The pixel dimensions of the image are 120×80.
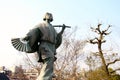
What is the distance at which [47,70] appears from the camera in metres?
7.73

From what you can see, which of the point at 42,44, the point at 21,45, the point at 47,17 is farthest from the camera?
the point at 47,17

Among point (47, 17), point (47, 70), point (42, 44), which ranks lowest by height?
point (47, 70)

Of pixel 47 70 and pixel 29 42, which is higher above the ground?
pixel 29 42

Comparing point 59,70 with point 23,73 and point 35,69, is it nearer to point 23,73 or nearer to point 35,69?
point 35,69

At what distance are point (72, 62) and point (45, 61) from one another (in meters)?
18.7

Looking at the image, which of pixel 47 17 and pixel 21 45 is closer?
pixel 21 45

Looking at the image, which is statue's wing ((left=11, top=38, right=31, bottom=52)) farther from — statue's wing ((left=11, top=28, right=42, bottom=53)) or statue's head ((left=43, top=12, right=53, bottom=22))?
statue's head ((left=43, top=12, right=53, bottom=22))

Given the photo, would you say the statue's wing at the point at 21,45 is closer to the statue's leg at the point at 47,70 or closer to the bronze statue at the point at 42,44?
the bronze statue at the point at 42,44

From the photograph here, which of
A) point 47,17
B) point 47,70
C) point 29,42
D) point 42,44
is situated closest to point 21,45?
point 29,42

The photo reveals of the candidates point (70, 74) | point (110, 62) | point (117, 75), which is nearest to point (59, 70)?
point (70, 74)

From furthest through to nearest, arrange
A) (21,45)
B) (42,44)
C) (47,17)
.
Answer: (47,17) → (42,44) → (21,45)

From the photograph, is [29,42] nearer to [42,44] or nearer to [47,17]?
[42,44]

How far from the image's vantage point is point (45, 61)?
7.81 meters

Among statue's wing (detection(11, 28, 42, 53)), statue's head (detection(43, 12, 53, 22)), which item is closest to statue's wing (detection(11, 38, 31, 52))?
statue's wing (detection(11, 28, 42, 53))
